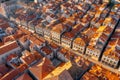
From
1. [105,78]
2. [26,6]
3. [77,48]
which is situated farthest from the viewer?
[26,6]

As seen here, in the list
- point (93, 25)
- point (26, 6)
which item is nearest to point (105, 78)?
point (93, 25)

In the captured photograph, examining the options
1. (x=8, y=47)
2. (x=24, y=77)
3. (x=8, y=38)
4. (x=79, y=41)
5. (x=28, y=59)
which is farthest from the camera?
(x=8, y=38)

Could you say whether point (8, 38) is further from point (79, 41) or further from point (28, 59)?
point (79, 41)

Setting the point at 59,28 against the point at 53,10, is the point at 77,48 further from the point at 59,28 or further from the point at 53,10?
the point at 53,10

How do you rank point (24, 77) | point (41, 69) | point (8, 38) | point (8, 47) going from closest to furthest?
point (24, 77) → point (41, 69) → point (8, 47) → point (8, 38)

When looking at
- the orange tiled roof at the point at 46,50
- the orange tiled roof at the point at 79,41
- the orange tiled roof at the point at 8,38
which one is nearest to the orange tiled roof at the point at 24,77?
the orange tiled roof at the point at 46,50

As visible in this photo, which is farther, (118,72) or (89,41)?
(89,41)

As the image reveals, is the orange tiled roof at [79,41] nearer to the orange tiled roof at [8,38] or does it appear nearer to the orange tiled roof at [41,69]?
the orange tiled roof at [41,69]

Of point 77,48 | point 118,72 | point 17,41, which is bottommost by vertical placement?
point 118,72

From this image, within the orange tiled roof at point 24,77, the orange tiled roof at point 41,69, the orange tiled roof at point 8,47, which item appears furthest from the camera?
the orange tiled roof at point 8,47

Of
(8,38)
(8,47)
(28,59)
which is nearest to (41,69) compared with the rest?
(28,59)

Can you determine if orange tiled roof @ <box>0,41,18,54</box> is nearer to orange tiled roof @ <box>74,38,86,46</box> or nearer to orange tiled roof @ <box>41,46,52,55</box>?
orange tiled roof @ <box>41,46,52,55</box>
